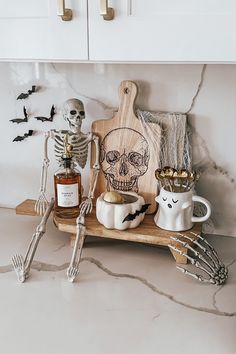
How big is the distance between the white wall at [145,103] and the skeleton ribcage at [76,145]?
0.28ft

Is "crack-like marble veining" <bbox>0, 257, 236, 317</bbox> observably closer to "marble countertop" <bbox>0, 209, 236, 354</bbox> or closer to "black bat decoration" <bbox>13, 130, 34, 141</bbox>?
"marble countertop" <bbox>0, 209, 236, 354</bbox>

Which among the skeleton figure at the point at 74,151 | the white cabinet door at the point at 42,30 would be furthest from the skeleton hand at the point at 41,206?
the white cabinet door at the point at 42,30

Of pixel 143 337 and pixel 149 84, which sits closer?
pixel 143 337

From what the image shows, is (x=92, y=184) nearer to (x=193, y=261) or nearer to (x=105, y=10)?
(x=193, y=261)

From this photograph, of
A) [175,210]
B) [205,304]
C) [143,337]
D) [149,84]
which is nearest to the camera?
[143,337]

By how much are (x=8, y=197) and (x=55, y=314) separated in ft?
2.23

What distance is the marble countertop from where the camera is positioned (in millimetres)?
822

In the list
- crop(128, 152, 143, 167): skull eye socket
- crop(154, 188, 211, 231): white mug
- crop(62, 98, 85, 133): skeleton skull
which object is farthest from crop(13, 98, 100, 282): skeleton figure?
crop(154, 188, 211, 231): white mug

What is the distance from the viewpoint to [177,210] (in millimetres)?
1098

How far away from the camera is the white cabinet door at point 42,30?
0.90m

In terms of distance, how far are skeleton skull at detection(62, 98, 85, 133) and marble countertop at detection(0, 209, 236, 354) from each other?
1.15 ft

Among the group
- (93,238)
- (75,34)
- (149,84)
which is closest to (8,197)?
(93,238)

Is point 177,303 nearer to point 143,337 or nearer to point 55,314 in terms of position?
point 143,337

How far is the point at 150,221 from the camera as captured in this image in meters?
1.18
